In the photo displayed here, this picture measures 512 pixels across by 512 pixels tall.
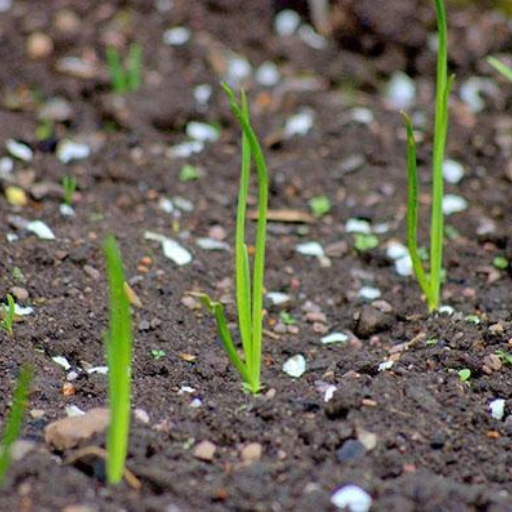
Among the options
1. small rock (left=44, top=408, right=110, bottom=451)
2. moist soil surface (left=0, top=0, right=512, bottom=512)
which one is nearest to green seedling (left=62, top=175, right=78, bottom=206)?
moist soil surface (left=0, top=0, right=512, bottom=512)

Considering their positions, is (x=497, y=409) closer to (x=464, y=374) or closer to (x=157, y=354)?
(x=464, y=374)

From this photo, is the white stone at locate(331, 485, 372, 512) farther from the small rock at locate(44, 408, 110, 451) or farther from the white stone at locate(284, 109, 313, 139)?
the white stone at locate(284, 109, 313, 139)

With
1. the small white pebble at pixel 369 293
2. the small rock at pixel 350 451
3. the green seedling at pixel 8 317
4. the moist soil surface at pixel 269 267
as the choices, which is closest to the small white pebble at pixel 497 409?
the moist soil surface at pixel 269 267

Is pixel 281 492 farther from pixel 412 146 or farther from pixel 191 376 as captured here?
pixel 412 146

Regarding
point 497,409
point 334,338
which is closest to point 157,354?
point 334,338

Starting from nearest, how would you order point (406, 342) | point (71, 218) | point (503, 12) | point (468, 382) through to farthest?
1. point (468, 382)
2. point (406, 342)
3. point (71, 218)
4. point (503, 12)

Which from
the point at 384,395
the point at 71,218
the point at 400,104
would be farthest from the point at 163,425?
the point at 400,104
